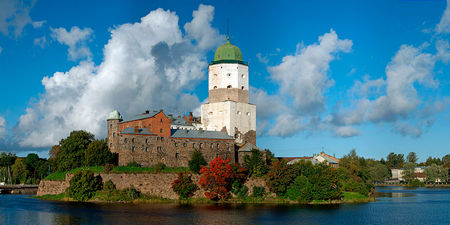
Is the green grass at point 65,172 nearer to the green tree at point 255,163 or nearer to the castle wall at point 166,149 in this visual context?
the castle wall at point 166,149

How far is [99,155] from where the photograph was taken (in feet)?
211

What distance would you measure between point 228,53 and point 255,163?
→ 80.7 feet

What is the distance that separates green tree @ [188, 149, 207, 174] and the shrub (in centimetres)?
239

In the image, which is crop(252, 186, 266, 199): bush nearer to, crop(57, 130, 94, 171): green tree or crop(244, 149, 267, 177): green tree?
crop(244, 149, 267, 177): green tree

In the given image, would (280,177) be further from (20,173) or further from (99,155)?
(20,173)

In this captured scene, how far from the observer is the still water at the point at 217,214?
44.2 meters

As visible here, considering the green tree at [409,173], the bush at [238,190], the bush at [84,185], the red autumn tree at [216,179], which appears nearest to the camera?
the bush at [84,185]

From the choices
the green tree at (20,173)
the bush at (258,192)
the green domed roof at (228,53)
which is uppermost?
the green domed roof at (228,53)

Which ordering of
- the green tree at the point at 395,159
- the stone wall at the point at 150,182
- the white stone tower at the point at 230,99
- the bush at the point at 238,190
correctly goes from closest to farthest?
the stone wall at the point at 150,182
the bush at the point at 238,190
the white stone tower at the point at 230,99
the green tree at the point at 395,159

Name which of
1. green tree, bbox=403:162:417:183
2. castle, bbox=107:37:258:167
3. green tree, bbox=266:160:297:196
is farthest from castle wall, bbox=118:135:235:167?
green tree, bbox=403:162:417:183

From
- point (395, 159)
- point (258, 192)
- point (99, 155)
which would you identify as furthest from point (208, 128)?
point (395, 159)

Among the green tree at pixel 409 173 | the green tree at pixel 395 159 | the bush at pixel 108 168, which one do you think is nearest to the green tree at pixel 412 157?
the green tree at pixel 395 159

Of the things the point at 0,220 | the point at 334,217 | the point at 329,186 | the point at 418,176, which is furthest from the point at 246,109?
the point at 418,176

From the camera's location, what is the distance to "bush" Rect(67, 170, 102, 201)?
60344 millimetres
